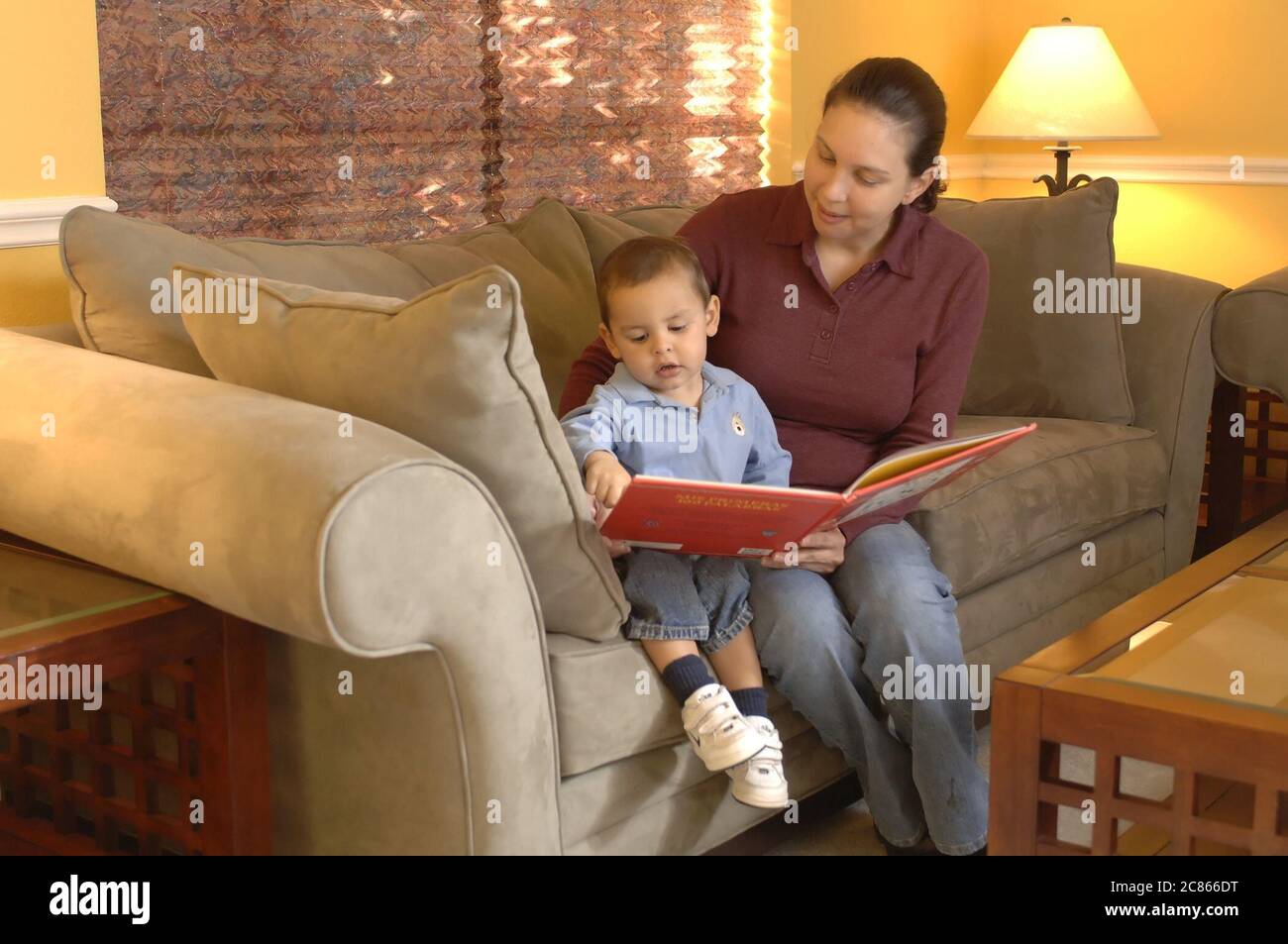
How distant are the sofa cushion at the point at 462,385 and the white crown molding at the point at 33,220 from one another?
60 centimetres

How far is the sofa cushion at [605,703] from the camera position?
1553 millimetres

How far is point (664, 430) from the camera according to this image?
71.4 inches

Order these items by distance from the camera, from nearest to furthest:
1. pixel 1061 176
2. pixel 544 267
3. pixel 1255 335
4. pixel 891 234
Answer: pixel 891 234, pixel 544 267, pixel 1255 335, pixel 1061 176

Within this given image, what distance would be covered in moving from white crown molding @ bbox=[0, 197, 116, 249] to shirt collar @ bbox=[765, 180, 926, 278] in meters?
0.98

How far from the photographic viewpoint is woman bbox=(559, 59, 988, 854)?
179 cm

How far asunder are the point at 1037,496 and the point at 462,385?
48.4 inches

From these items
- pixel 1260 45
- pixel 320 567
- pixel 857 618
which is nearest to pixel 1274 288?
pixel 857 618

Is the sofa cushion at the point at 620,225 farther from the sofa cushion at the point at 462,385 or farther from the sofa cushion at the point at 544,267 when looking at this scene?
the sofa cushion at the point at 462,385

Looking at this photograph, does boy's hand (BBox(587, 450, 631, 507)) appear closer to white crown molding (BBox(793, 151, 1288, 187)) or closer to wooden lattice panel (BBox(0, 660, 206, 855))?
wooden lattice panel (BBox(0, 660, 206, 855))

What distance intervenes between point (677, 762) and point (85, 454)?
2.47 feet

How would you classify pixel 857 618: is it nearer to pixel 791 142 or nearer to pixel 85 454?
pixel 85 454

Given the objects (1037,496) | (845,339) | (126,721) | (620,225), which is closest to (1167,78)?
(1037,496)

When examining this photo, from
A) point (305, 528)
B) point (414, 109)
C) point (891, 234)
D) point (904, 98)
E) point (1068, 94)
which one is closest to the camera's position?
point (305, 528)

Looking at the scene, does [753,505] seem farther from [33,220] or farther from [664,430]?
[33,220]
